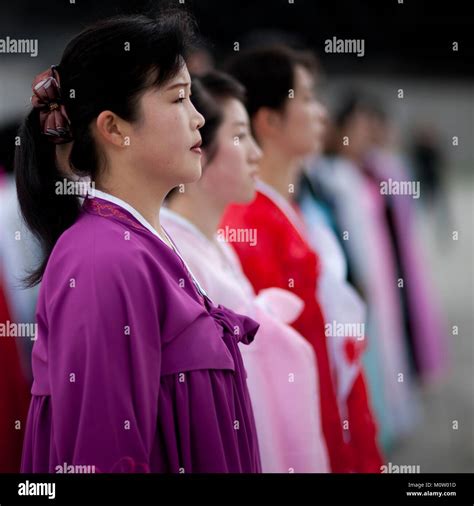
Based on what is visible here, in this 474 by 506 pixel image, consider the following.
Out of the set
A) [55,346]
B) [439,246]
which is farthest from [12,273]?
[439,246]

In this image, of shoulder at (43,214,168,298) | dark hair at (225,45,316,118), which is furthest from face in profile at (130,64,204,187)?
dark hair at (225,45,316,118)

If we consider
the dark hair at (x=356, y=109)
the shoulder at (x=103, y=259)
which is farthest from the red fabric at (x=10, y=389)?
the dark hair at (x=356, y=109)

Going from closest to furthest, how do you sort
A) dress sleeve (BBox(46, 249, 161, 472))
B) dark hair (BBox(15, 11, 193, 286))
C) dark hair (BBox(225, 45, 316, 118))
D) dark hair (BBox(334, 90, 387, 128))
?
dress sleeve (BBox(46, 249, 161, 472)), dark hair (BBox(15, 11, 193, 286)), dark hair (BBox(225, 45, 316, 118)), dark hair (BBox(334, 90, 387, 128))

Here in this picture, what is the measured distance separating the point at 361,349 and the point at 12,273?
0.83 metres

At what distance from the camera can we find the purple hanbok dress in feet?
4.07

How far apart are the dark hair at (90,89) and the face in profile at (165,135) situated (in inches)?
0.6

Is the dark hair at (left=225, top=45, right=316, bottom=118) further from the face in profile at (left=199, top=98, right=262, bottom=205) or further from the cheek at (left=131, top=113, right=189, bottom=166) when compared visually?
the cheek at (left=131, top=113, right=189, bottom=166)

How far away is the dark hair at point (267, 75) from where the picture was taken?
2229 millimetres

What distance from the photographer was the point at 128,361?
1258 millimetres

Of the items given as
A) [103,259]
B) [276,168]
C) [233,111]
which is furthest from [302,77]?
[103,259]

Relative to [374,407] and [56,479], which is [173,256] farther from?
[374,407]

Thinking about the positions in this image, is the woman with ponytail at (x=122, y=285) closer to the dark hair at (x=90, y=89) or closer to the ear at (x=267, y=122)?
the dark hair at (x=90, y=89)

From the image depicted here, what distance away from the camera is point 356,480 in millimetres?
1588

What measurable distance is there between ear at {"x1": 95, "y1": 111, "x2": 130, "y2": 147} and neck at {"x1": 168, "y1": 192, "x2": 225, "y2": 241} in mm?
495
